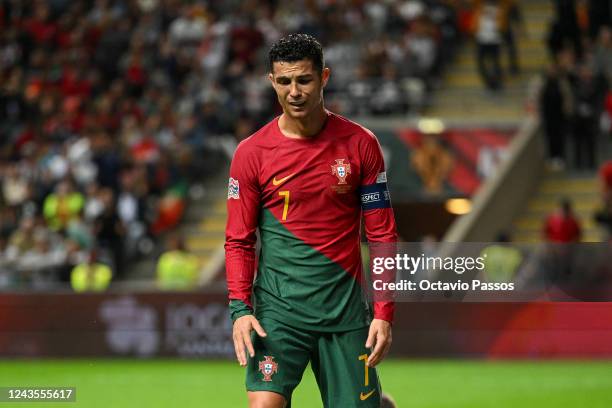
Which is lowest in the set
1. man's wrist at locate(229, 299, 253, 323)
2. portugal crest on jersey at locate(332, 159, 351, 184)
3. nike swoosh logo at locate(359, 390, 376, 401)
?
nike swoosh logo at locate(359, 390, 376, 401)

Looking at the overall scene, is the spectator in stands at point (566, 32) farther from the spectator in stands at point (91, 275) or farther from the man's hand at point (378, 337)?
the man's hand at point (378, 337)

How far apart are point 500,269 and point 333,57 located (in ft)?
50.9

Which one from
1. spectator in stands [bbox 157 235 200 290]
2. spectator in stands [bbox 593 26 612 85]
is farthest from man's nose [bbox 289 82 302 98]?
spectator in stands [bbox 593 26 612 85]

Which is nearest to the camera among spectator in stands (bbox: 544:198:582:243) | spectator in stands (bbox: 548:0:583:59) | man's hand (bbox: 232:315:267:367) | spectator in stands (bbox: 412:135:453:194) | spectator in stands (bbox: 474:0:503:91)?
man's hand (bbox: 232:315:267:367)

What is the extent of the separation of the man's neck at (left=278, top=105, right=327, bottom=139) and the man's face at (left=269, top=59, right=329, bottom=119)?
3.4 inches

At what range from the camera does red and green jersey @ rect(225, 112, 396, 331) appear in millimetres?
6340

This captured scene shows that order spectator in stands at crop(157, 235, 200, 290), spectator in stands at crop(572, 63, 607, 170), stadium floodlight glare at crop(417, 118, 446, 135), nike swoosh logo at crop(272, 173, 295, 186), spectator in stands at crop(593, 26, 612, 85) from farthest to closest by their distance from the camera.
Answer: stadium floodlight glare at crop(417, 118, 446, 135)
spectator in stands at crop(593, 26, 612, 85)
spectator in stands at crop(572, 63, 607, 170)
spectator in stands at crop(157, 235, 200, 290)
nike swoosh logo at crop(272, 173, 295, 186)

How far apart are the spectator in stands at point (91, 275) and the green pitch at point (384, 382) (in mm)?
1800

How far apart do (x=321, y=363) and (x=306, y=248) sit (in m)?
0.55

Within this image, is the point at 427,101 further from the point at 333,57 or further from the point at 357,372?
the point at 357,372

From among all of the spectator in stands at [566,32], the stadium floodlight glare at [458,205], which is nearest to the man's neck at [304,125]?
the stadium floodlight glare at [458,205]

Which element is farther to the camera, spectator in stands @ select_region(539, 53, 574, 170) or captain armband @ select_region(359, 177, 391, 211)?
spectator in stands @ select_region(539, 53, 574, 170)

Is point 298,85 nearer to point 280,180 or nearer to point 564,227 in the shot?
point 280,180

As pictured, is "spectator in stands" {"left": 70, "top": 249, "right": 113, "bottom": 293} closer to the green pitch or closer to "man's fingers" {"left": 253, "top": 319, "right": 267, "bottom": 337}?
the green pitch
